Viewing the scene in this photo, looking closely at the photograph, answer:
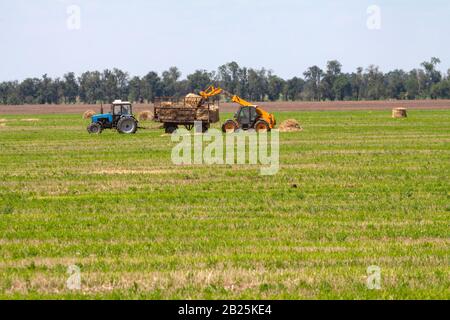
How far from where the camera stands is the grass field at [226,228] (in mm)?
10156

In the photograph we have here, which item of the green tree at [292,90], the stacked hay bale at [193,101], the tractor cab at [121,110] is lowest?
the green tree at [292,90]

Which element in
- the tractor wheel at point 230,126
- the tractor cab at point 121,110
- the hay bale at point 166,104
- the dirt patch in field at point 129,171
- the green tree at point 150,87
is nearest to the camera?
the dirt patch in field at point 129,171

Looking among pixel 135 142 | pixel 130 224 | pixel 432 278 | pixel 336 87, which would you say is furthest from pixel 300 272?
pixel 336 87

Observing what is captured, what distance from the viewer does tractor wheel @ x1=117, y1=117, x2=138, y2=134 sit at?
44.1m

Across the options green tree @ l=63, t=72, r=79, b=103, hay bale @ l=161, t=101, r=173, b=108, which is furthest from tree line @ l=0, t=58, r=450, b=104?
hay bale @ l=161, t=101, r=173, b=108

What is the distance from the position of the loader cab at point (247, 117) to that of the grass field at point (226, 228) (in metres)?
17.7

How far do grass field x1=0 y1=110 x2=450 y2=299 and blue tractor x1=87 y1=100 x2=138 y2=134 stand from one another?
16.8 m

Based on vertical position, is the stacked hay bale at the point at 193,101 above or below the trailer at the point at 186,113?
above

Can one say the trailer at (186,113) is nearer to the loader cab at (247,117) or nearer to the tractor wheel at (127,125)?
the loader cab at (247,117)

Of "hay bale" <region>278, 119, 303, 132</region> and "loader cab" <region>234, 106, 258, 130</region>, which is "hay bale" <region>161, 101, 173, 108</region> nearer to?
"loader cab" <region>234, 106, 258, 130</region>

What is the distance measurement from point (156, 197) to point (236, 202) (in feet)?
6.52

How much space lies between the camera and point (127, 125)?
145ft

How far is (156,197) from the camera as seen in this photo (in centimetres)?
1828

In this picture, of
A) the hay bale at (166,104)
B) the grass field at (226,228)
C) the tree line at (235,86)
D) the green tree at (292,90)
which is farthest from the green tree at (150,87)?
the grass field at (226,228)
